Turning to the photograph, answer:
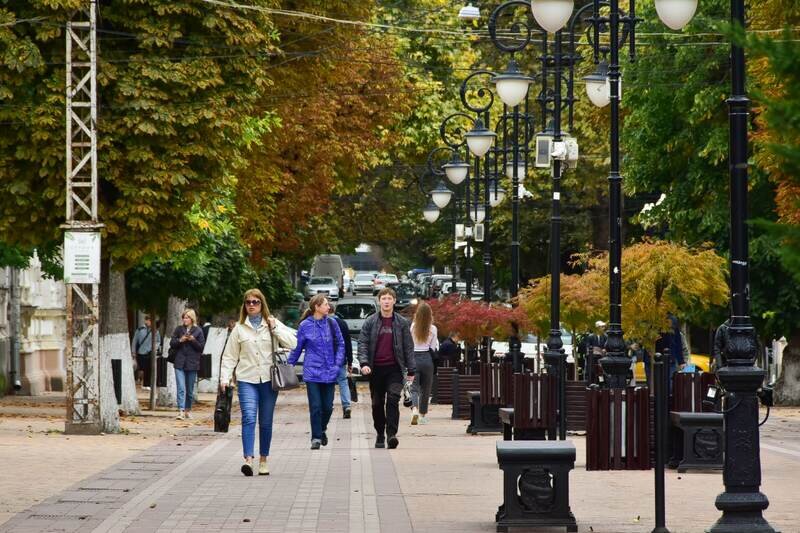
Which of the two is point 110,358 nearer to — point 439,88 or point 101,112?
point 101,112

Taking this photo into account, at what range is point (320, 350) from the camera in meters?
19.4

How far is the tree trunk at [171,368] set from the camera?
35531 millimetres

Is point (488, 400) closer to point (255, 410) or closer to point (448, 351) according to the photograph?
point (255, 410)

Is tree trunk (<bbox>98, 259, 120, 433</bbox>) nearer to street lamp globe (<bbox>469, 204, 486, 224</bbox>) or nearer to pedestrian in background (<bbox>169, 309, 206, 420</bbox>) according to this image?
pedestrian in background (<bbox>169, 309, 206, 420</bbox>)

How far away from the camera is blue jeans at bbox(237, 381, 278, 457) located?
54.0ft

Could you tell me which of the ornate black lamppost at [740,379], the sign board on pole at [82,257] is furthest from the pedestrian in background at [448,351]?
the ornate black lamppost at [740,379]

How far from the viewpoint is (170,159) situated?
24.6m

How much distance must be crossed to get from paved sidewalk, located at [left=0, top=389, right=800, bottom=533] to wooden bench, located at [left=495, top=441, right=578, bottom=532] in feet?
0.67

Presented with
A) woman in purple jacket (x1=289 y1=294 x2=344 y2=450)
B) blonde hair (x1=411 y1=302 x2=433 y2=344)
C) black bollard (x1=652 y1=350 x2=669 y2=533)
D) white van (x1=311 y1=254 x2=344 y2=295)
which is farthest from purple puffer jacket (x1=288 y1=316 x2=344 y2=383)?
white van (x1=311 y1=254 x2=344 y2=295)

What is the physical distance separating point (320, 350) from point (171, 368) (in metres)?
17.4

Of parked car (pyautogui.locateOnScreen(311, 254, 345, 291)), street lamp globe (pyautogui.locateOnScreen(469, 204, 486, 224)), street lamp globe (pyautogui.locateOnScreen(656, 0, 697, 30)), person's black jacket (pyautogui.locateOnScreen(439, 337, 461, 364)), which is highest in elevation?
street lamp globe (pyautogui.locateOnScreen(656, 0, 697, 30))

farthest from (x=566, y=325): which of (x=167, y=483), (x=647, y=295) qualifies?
(x=167, y=483)

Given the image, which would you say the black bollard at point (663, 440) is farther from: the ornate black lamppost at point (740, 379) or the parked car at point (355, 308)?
the parked car at point (355, 308)

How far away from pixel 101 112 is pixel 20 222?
1913 mm
